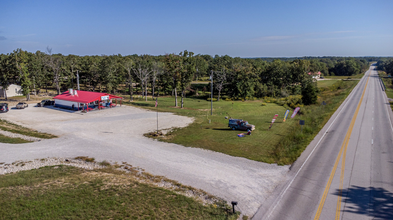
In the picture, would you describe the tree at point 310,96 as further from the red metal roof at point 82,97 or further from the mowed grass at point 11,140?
the mowed grass at point 11,140

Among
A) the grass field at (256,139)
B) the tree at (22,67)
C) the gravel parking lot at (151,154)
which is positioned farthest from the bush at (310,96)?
the tree at (22,67)

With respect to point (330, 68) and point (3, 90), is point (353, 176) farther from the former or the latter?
point (330, 68)

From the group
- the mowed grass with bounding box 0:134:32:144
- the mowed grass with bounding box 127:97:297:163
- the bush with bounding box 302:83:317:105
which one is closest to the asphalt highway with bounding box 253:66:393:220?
the mowed grass with bounding box 127:97:297:163

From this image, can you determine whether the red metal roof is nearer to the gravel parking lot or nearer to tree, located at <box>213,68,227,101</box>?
the gravel parking lot

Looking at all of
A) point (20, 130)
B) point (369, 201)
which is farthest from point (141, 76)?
point (369, 201)

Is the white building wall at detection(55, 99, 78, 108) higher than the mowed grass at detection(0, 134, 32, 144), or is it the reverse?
the white building wall at detection(55, 99, 78, 108)

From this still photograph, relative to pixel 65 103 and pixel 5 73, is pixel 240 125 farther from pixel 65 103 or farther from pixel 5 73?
pixel 5 73
